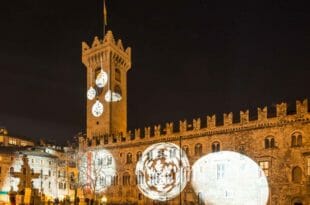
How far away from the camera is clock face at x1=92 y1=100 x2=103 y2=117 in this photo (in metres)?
61.0

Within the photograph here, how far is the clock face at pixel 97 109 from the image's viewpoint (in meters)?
61.0

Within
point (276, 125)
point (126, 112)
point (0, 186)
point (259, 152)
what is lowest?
point (0, 186)

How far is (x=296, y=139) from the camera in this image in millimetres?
36094

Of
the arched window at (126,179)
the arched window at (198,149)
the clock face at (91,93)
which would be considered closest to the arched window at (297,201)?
the arched window at (198,149)

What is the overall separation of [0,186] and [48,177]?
34.8ft

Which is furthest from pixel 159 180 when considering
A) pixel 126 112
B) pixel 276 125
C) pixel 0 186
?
pixel 0 186

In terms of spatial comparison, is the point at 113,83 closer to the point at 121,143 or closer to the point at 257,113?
the point at 121,143

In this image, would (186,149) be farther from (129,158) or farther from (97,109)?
(97,109)

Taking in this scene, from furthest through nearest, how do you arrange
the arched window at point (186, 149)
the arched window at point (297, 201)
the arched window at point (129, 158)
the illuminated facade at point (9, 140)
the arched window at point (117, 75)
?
the illuminated facade at point (9, 140)
the arched window at point (117, 75)
the arched window at point (129, 158)
the arched window at point (186, 149)
the arched window at point (297, 201)

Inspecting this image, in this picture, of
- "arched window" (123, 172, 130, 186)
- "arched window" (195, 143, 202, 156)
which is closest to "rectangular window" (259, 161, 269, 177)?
"arched window" (195, 143, 202, 156)

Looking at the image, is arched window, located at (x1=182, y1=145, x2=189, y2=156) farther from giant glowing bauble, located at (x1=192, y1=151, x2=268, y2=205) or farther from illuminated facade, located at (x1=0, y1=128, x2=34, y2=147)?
illuminated facade, located at (x1=0, y1=128, x2=34, y2=147)

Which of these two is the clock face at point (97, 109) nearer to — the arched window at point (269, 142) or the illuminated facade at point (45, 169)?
the illuminated facade at point (45, 169)

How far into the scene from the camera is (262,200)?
37.1 metres

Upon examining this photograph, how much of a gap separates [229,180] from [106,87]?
95.7 ft
